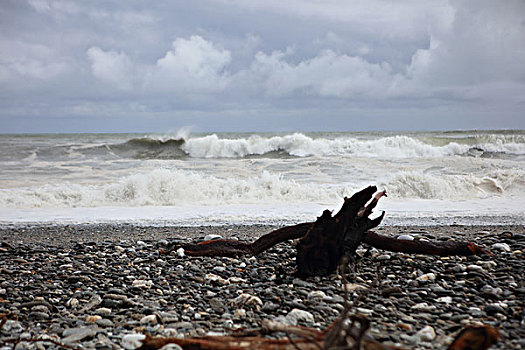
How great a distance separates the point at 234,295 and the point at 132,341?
0.91m

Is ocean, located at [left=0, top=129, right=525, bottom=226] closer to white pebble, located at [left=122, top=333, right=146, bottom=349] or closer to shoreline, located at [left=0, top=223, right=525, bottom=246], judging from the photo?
shoreline, located at [left=0, top=223, right=525, bottom=246]

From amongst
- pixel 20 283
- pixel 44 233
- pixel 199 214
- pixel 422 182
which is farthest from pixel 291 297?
pixel 422 182

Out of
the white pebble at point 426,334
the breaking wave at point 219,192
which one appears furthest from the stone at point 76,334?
the breaking wave at point 219,192

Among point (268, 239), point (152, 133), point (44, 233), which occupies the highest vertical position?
point (152, 133)

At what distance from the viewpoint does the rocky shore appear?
2438 millimetres

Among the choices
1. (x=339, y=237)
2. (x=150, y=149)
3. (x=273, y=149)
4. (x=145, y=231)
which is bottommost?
(x=145, y=231)

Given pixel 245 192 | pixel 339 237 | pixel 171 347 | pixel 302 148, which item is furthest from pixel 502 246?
pixel 302 148

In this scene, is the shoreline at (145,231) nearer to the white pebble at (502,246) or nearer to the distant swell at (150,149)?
the white pebble at (502,246)

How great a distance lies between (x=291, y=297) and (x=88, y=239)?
3.68m

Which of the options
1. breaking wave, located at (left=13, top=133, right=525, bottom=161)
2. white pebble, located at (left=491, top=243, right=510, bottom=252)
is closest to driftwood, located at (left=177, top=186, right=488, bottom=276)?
white pebble, located at (left=491, top=243, right=510, bottom=252)

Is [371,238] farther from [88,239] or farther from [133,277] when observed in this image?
[88,239]

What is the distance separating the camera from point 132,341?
7.57 feet

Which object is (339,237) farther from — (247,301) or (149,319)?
(149,319)

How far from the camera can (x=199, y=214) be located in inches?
323
